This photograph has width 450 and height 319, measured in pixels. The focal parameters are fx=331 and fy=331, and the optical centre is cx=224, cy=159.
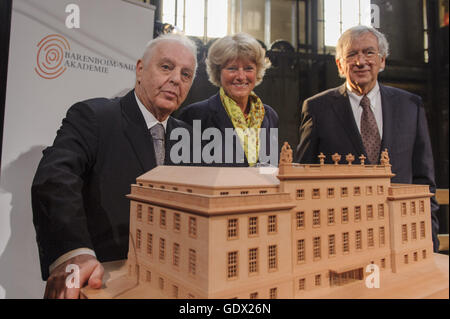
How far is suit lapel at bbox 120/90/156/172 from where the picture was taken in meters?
4.30

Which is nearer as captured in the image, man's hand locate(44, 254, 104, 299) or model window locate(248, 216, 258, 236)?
model window locate(248, 216, 258, 236)

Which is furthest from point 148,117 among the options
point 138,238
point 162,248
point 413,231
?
point 413,231

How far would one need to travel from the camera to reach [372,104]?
15.4ft

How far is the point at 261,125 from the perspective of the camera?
4699mm

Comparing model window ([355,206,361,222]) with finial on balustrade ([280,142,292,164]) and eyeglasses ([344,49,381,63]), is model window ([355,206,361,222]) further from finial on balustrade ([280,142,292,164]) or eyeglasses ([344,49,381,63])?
eyeglasses ([344,49,381,63])

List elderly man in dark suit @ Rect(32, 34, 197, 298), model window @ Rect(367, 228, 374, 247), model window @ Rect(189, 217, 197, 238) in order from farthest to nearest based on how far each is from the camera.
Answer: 1. elderly man in dark suit @ Rect(32, 34, 197, 298)
2. model window @ Rect(367, 228, 374, 247)
3. model window @ Rect(189, 217, 197, 238)

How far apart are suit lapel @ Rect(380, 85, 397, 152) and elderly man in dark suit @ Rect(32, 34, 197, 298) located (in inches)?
107

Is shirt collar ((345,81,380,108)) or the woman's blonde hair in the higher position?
the woman's blonde hair

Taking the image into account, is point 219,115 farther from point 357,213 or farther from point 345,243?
point 345,243

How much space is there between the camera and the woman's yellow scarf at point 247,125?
455cm

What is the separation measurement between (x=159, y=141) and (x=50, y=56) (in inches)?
81.2

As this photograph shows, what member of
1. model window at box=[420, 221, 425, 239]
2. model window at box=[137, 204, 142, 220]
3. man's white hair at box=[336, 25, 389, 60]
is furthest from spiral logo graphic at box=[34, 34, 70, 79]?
model window at box=[420, 221, 425, 239]

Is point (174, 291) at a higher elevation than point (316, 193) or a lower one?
lower
